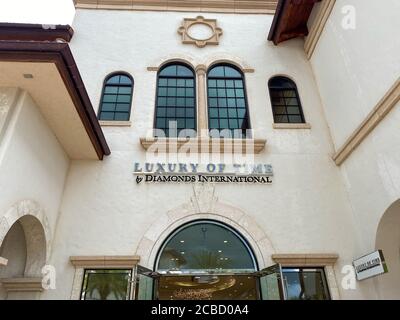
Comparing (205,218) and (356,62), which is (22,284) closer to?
(205,218)

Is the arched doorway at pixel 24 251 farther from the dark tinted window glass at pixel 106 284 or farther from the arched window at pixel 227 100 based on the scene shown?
the arched window at pixel 227 100

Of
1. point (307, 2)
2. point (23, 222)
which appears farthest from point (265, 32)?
point (23, 222)

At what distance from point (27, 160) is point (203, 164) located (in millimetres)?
3842

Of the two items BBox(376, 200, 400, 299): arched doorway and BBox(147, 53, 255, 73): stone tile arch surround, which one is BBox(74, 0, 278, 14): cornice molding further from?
BBox(376, 200, 400, 299): arched doorway

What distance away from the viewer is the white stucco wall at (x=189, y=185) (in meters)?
6.93

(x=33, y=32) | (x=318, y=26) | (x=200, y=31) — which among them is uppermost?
(x=200, y=31)

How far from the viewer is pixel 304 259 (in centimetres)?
675

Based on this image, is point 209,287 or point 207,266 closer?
point 207,266

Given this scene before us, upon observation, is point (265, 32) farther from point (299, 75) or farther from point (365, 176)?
point (365, 176)

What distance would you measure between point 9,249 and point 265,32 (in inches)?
373

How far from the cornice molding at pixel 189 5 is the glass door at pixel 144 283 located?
8.68 meters

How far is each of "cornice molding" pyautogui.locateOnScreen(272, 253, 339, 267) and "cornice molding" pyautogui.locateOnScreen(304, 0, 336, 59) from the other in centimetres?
618

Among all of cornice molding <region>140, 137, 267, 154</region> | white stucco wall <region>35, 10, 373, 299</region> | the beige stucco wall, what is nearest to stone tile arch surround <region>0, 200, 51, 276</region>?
white stucco wall <region>35, 10, 373, 299</region>

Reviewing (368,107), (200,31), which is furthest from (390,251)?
(200,31)
